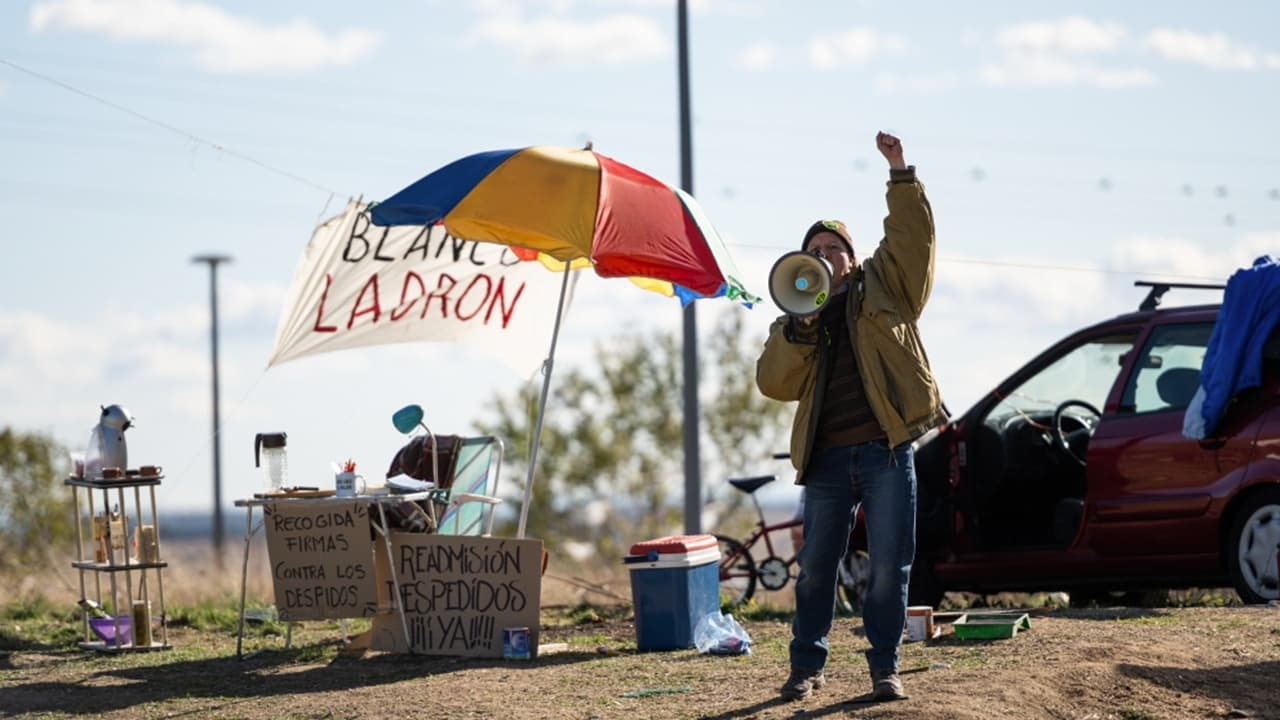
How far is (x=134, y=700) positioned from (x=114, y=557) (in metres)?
2.62

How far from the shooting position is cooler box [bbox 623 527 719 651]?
32.0 feet

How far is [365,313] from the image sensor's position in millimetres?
12414

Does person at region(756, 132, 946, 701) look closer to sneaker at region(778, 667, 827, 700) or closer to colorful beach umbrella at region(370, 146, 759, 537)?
sneaker at region(778, 667, 827, 700)

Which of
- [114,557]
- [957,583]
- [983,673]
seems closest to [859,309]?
[983,673]

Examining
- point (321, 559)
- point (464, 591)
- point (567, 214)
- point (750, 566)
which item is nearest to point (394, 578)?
point (464, 591)

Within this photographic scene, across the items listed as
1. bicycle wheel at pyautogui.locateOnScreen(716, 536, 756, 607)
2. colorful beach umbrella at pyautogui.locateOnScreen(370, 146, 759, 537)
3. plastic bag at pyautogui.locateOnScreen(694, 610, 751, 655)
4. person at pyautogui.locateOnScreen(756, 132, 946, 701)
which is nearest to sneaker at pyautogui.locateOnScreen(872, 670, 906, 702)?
person at pyautogui.locateOnScreen(756, 132, 946, 701)

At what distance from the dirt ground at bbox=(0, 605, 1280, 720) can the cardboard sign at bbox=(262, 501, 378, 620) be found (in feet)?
0.97

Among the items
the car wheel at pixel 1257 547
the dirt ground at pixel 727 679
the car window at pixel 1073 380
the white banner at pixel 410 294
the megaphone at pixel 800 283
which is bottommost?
the dirt ground at pixel 727 679

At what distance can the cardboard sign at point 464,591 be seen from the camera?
32.3 feet

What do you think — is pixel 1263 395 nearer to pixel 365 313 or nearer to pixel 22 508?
pixel 365 313

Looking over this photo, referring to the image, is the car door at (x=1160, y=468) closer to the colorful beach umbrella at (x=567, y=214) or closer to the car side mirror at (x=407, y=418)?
the colorful beach umbrella at (x=567, y=214)

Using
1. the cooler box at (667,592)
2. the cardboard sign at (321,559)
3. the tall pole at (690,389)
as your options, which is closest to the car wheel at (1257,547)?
the cooler box at (667,592)

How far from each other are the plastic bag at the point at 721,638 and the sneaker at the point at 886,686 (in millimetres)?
2158

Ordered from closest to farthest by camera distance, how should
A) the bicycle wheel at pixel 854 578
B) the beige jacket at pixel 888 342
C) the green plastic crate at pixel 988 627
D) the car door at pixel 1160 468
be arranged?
the beige jacket at pixel 888 342
the green plastic crate at pixel 988 627
the car door at pixel 1160 468
the bicycle wheel at pixel 854 578
